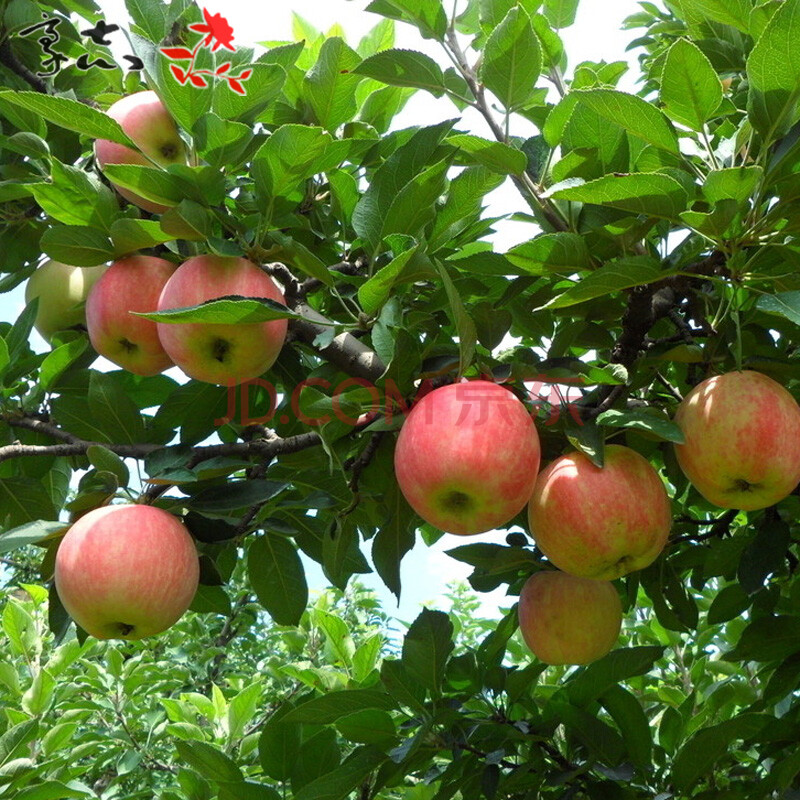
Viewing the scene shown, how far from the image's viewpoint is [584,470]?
Answer: 1577 millimetres

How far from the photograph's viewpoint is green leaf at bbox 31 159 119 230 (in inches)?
70.0

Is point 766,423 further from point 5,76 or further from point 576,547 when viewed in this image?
point 5,76

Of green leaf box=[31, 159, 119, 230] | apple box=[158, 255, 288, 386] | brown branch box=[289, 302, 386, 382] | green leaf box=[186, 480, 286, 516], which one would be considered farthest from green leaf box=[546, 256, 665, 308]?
green leaf box=[31, 159, 119, 230]

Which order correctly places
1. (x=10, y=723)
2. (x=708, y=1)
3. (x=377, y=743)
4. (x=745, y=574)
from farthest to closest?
(x=10, y=723)
(x=377, y=743)
(x=745, y=574)
(x=708, y=1)

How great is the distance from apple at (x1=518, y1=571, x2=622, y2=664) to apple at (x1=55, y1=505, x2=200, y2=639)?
2.73 ft

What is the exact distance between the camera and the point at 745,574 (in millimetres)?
1988

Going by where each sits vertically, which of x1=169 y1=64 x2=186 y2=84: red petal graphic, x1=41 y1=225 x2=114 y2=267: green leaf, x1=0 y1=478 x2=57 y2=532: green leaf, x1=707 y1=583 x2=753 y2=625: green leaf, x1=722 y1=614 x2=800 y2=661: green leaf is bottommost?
x1=707 y1=583 x2=753 y2=625: green leaf

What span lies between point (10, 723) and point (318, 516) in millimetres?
1585

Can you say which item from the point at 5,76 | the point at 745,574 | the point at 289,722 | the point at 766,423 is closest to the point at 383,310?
the point at 766,423

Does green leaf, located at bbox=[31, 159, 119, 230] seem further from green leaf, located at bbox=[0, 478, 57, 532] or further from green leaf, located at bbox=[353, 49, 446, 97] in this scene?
green leaf, located at bbox=[0, 478, 57, 532]

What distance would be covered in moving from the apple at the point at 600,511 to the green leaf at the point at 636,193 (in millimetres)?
438

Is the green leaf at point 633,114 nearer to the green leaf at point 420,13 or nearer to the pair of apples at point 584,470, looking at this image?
the pair of apples at point 584,470

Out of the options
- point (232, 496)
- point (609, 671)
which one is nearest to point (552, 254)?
point (232, 496)

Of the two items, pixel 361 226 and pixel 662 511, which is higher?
pixel 361 226
